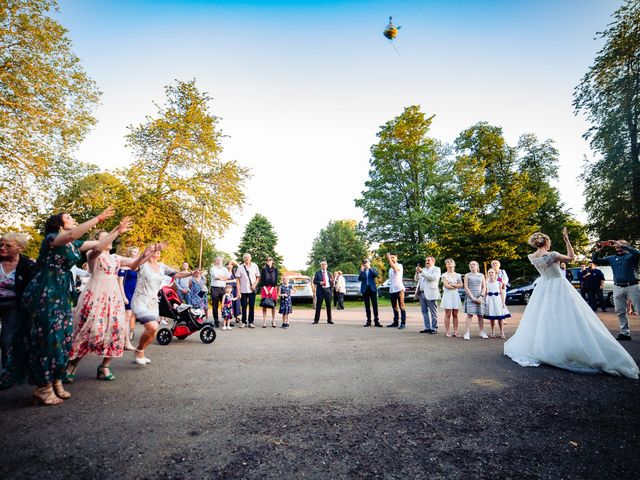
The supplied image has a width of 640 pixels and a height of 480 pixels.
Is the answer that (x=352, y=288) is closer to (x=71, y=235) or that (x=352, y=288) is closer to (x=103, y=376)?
(x=103, y=376)

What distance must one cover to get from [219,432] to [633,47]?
29630mm

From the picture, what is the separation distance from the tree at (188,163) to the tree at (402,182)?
12327mm

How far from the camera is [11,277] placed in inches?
172

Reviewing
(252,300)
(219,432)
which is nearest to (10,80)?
(252,300)

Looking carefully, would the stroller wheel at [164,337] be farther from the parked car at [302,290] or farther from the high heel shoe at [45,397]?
the parked car at [302,290]

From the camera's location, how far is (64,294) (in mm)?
3809

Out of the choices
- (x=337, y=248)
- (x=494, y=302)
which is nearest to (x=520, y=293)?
(x=494, y=302)

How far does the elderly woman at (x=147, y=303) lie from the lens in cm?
544

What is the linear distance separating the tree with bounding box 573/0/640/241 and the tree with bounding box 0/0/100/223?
30.3 metres

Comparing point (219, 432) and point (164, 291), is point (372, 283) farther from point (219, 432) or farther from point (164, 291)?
point (219, 432)

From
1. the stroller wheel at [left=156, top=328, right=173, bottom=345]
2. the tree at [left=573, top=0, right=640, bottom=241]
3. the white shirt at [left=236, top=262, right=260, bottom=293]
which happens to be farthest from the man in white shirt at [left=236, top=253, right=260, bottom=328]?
the tree at [left=573, top=0, right=640, bottom=241]

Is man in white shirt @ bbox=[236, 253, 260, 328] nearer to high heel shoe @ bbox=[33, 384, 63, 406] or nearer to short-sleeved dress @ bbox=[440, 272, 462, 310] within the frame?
short-sleeved dress @ bbox=[440, 272, 462, 310]

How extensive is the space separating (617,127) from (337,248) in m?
50.3

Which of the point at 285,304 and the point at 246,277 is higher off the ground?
the point at 246,277
